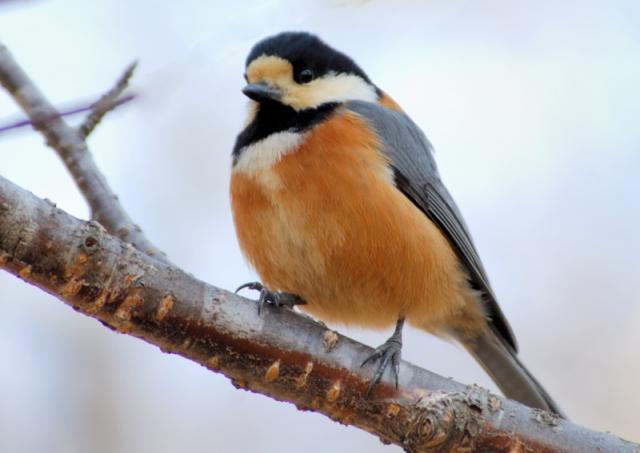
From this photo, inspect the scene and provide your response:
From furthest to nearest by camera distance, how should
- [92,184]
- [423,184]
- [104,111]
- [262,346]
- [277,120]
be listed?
1. [423,184]
2. [277,120]
3. [92,184]
4. [262,346]
5. [104,111]

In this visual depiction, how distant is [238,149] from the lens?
4230 millimetres

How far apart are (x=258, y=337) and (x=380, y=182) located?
1.28 m

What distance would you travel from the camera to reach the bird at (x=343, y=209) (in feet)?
12.7

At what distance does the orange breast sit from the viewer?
384cm

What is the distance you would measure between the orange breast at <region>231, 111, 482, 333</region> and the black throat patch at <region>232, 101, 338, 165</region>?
0.25ft

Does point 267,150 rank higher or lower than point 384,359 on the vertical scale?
higher

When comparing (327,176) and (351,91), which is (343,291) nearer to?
(327,176)

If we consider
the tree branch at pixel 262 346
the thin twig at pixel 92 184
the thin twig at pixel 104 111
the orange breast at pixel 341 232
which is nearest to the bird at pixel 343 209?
the orange breast at pixel 341 232

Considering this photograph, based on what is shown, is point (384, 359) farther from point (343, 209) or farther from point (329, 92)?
point (329, 92)

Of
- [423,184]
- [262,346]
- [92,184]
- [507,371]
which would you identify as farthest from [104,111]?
[507,371]

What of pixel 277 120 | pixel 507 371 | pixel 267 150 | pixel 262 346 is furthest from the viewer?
pixel 507 371

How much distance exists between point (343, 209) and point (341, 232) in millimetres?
105

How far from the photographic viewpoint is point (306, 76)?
430cm

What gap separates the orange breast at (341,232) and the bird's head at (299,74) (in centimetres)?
20
